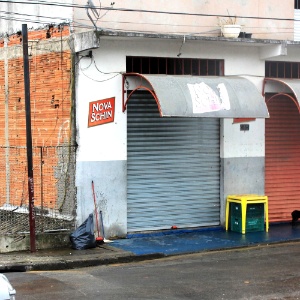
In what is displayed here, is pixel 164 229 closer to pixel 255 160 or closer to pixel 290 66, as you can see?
pixel 255 160

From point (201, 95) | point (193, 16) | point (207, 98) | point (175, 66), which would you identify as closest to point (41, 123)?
point (175, 66)

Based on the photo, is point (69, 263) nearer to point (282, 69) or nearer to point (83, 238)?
point (83, 238)

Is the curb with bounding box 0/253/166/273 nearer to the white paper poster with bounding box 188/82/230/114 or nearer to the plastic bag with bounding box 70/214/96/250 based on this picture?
the plastic bag with bounding box 70/214/96/250

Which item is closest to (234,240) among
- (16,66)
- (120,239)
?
(120,239)

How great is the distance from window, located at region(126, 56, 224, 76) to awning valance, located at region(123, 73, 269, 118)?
0.56 m

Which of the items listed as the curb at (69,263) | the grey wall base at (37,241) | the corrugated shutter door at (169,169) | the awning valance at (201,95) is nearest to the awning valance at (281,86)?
the awning valance at (201,95)

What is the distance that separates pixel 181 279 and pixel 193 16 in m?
7.32

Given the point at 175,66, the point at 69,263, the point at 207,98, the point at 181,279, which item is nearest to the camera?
the point at 181,279

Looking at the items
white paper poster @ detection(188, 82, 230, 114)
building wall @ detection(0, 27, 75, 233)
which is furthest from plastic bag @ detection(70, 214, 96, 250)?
white paper poster @ detection(188, 82, 230, 114)

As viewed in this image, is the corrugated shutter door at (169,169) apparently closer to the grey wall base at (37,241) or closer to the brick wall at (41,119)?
the brick wall at (41,119)

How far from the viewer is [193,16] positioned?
16594 mm

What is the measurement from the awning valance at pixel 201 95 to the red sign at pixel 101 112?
13.4 inches

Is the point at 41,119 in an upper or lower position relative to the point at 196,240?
upper

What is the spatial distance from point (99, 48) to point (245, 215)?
5.30 metres
